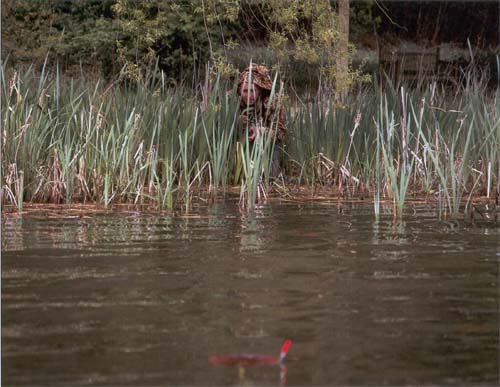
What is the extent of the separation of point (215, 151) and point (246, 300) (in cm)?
415

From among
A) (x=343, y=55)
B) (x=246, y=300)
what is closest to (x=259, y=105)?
(x=343, y=55)

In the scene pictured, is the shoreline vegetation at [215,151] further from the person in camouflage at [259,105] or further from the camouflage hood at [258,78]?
the camouflage hood at [258,78]

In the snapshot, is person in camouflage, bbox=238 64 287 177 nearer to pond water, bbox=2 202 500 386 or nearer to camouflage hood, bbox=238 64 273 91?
camouflage hood, bbox=238 64 273 91

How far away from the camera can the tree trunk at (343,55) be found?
1400 cm

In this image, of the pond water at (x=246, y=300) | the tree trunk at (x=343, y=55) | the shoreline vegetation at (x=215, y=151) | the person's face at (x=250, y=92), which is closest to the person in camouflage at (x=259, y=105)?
the person's face at (x=250, y=92)

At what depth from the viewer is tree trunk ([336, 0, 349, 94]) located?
14.0 m

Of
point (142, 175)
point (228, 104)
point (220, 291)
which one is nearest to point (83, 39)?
point (228, 104)

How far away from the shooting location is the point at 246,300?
523 centimetres

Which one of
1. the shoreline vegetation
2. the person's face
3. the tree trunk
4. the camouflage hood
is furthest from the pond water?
A: the tree trunk

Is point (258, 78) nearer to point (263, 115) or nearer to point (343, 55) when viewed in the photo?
point (263, 115)

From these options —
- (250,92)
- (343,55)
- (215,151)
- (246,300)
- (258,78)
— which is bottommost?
(246,300)

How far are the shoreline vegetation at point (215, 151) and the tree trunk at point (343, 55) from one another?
7.50 feet

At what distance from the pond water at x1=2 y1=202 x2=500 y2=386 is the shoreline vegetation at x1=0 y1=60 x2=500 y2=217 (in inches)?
27.5

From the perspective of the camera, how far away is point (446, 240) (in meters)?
7.29
